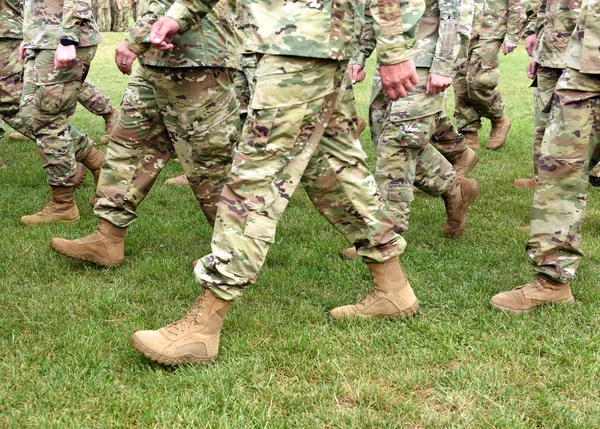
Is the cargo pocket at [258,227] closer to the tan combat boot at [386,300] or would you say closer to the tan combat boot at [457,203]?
the tan combat boot at [386,300]

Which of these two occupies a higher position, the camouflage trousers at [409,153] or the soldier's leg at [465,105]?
the camouflage trousers at [409,153]

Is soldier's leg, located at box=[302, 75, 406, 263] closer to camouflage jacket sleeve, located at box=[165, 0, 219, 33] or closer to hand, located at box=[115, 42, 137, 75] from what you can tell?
camouflage jacket sleeve, located at box=[165, 0, 219, 33]

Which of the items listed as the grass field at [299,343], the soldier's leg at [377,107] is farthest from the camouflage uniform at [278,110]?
the soldier's leg at [377,107]

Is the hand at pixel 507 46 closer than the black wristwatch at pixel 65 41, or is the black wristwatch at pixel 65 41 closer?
the black wristwatch at pixel 65 41

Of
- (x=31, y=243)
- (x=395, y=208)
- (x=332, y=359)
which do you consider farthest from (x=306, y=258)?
(x=31, y=243)

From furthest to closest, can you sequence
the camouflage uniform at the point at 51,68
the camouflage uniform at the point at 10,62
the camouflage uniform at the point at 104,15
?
the camouflage uniform at the point at 104,15 → the camouflage uniform at the point at 10,62 → the camouflage uniform at the point at 51,68

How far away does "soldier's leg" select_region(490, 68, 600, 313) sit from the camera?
3371mm

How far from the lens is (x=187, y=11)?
318 centimetres

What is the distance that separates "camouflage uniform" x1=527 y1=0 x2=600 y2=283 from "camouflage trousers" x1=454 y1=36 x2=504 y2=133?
426cm

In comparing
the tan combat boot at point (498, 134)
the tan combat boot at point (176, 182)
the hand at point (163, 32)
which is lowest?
the tan combat boot at point (498, 134)

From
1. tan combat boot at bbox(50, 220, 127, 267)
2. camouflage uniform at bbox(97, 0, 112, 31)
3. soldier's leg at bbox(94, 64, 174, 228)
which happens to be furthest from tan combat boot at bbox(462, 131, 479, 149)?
camouflage uniform at bbox(97, 0, 112, 31)

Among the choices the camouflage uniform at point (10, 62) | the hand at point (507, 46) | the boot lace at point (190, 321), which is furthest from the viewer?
the hand at point (507, 46)

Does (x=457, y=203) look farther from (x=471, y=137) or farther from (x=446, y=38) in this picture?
(x=471, y=137)

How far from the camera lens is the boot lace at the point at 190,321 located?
2941 millimetres
